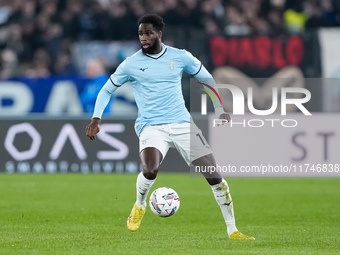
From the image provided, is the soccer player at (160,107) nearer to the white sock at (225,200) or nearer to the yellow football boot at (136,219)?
the white sock at (225,200)

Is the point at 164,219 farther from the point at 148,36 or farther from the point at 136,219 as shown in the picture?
the point at 148,36

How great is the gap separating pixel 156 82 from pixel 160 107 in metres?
0.25

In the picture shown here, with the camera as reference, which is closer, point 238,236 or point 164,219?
point 238,236

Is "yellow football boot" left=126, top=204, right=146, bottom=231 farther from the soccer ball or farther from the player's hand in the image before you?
the player's hand

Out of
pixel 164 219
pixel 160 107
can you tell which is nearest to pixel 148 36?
pixel 160 107

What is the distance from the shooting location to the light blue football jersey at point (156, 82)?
8.63 m

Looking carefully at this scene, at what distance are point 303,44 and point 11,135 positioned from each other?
6.59 meters

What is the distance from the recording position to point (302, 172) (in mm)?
16109

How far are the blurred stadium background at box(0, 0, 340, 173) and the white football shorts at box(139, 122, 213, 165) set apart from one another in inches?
296

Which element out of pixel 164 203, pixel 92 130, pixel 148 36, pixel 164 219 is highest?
pixel 148 36

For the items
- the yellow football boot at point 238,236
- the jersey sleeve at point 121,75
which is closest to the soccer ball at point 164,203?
the yellow football boot at point 238,236

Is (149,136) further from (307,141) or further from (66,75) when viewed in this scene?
(66,75)

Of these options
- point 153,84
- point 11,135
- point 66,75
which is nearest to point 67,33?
point 66,75

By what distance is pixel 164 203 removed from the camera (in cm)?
852
